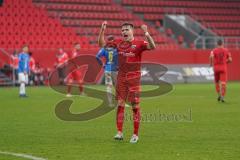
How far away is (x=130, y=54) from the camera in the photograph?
10328 millimetres

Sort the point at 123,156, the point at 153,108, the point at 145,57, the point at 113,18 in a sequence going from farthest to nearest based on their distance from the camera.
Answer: the point at 113,18 < the point at 145,57 < the point at 153,108 < the point at 123,156

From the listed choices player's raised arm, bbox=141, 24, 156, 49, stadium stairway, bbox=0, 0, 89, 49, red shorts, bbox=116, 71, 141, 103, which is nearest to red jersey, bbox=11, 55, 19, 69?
stadium stairway, bbox=0, 0, 89, 49

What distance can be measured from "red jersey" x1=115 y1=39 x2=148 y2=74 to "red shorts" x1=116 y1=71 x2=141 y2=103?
0.41ft

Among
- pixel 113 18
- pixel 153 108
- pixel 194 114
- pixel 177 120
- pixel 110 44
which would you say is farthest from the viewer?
pixel 113 18

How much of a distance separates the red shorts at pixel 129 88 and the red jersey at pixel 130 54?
12 centimetres

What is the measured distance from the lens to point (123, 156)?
867 centimetres

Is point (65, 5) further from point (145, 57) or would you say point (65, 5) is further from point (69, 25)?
point (145, 57)

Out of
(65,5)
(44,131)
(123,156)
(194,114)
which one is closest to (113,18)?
(65,5)

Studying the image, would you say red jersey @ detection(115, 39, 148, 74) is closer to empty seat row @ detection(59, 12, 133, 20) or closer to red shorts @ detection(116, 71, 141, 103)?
red shorts @ detection(116, 71, 141, 103)

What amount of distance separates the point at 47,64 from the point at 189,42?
40.8ft

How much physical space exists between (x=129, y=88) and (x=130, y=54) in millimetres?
620

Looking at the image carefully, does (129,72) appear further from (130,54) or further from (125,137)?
(125,137)

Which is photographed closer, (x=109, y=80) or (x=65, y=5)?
(x=109, y=80)

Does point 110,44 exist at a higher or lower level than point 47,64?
higher
